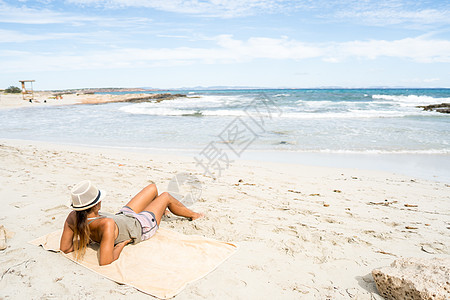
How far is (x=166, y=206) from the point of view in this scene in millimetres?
3855

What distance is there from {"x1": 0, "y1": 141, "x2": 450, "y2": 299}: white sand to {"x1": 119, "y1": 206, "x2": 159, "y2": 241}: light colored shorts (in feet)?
1.36

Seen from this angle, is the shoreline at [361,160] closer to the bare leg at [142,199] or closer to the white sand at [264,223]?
the white sand at [264,223]

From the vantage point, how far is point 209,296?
247cm

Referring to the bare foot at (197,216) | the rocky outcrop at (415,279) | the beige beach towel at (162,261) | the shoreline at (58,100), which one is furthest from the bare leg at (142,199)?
the shoreline at (58,100)

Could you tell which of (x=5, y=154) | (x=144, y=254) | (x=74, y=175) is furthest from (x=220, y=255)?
(x=5, y=154)

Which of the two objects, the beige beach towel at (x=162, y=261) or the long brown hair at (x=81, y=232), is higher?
the long brown hair at (x=81, y=232)

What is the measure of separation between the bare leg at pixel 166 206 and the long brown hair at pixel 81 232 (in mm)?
812

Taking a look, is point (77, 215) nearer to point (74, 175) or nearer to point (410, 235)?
point (74, 175)

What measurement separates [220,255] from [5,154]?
7.17 metres

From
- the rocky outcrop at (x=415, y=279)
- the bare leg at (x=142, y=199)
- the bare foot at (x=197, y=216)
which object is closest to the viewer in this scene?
the rocky outcrop at (x=415, y=279)

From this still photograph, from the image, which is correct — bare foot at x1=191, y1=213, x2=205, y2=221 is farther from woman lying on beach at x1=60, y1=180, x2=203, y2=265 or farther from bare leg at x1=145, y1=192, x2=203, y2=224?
woman lying on beach at x1=60, y1=180, x2=203, y2=265

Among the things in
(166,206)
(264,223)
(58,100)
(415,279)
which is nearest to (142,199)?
(166,206)

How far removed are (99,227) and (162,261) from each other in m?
0.74

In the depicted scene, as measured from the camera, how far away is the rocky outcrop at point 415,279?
2.13 metres
